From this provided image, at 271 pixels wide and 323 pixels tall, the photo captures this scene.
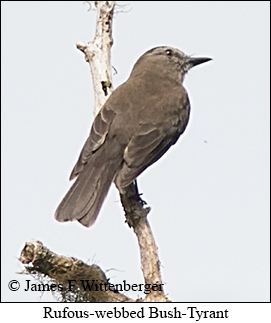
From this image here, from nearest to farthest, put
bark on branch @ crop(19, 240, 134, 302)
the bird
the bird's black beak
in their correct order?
bark on branch @ crop(19, 240, 134, 302) < the bird < the bird's black beak

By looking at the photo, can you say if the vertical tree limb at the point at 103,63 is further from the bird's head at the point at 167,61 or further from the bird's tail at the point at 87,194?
the bird's head at the point at 167,61

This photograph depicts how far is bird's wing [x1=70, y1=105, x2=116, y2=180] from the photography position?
7.01 meters

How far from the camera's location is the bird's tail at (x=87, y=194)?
653cm

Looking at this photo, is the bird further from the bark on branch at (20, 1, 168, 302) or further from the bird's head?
the bird's head

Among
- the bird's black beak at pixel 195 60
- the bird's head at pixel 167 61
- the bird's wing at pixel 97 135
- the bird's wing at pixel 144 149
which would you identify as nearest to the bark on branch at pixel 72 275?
the bird's wing at pixel 144 149

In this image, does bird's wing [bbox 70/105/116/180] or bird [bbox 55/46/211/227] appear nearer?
bird [bbox 55/46/211/227]

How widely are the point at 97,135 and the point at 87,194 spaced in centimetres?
61

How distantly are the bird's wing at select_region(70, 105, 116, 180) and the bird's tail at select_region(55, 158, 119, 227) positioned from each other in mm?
71

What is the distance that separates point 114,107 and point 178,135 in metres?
0.65

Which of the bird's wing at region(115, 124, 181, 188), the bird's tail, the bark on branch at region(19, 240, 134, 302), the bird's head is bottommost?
the bark on branch at region(19, 240, 134, 302)

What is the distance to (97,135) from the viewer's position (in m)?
7.05

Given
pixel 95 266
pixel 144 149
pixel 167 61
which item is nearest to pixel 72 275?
pixel 95 266

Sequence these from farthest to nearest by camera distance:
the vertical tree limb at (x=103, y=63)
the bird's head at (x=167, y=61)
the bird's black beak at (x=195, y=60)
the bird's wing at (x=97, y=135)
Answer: the bird's black beak at (x=195, y=60) → the bird's head at (x=167, y=61) → the bird's wing at (x=97, y=135) → the vertical tree limb at (x=103, y=63)

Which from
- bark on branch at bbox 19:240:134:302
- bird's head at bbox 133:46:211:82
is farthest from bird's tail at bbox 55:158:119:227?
bird's head at bbox 133:46:211:82
